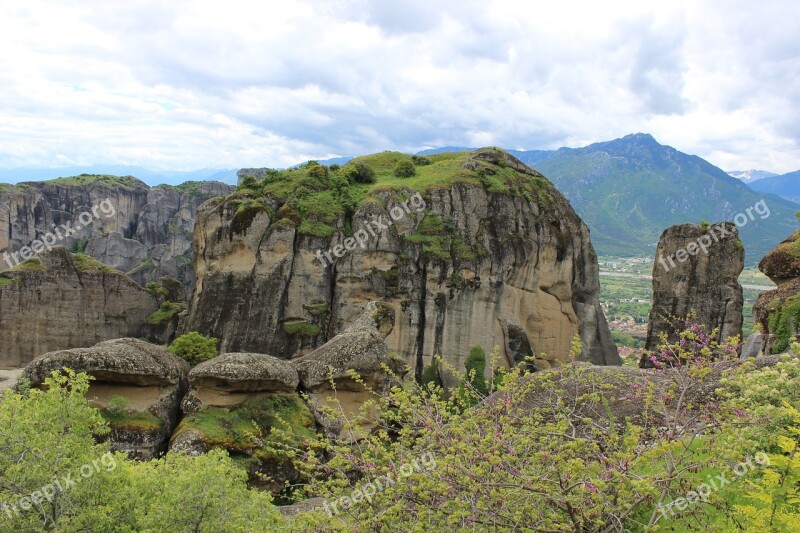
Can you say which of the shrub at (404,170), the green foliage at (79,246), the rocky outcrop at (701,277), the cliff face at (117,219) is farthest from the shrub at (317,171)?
the green foliage at (79,246)

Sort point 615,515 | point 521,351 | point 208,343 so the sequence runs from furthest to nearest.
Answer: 1. point 521,351
2. point 208,343
3. point 615,515

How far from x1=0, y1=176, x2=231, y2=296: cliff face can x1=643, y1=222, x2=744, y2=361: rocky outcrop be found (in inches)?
2386

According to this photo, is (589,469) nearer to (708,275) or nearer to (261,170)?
(708,275)

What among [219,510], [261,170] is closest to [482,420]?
[219,510]

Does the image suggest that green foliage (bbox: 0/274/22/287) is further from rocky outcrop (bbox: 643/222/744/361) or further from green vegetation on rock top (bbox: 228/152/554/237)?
rocky outcrop (bbox: 643/222/744/361)

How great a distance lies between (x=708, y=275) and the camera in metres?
39.4

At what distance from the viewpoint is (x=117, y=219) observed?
9838cm

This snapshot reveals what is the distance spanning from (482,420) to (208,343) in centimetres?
2907

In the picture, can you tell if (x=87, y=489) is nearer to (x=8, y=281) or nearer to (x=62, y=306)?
(x=8, y=281)

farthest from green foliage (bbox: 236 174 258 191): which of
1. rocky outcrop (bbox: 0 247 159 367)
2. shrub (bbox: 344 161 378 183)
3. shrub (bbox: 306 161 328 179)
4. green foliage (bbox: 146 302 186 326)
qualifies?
rocky outcrop (bbox: 0 247 159 367)

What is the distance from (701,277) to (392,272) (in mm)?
21333

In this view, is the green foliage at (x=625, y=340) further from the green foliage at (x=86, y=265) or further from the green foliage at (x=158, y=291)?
the green foliage at (x=86, y=265)

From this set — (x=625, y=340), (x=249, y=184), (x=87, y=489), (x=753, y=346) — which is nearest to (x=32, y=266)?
(x=249, y=184)

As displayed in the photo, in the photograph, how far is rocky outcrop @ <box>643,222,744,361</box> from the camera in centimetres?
3891
